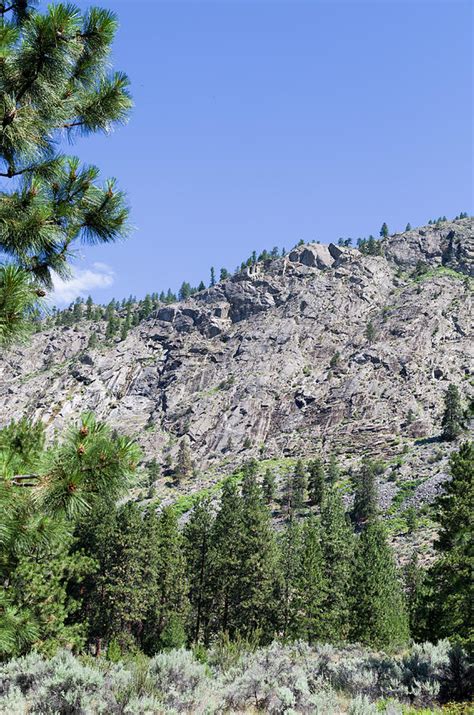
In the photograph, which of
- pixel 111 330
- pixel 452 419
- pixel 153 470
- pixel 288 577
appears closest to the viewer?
pixel 288 577

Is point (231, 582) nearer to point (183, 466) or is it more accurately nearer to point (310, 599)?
point (310, 599)

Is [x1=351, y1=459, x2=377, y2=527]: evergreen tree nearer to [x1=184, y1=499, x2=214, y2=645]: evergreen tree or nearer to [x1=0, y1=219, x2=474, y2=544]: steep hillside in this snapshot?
[x1=0, y1=219, x2=474, y2=544]: steep hillside

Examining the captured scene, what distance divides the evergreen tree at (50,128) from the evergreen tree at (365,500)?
256 ft

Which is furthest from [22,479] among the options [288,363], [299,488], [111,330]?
[111,330]

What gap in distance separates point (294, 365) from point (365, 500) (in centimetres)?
7341

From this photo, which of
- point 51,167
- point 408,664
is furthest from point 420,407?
point 51,167

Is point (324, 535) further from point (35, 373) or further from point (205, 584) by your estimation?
point (35, 373)

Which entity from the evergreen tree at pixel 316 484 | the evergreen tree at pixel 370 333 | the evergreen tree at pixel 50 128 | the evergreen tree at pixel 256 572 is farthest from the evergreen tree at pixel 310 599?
the evergreen tree at pixel 370 333

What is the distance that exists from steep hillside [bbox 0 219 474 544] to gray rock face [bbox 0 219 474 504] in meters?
0.45

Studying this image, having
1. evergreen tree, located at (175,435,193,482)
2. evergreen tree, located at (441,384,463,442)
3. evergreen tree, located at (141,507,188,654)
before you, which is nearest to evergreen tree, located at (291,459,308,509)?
evergreen tree, located at (441,384,463,442)

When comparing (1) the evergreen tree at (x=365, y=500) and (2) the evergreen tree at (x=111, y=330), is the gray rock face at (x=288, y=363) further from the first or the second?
(1) the evergreen tree at (x=365, y=500)

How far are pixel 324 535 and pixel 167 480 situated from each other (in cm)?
8023

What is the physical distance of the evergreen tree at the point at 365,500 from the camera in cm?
7694

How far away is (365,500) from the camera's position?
78938mm
